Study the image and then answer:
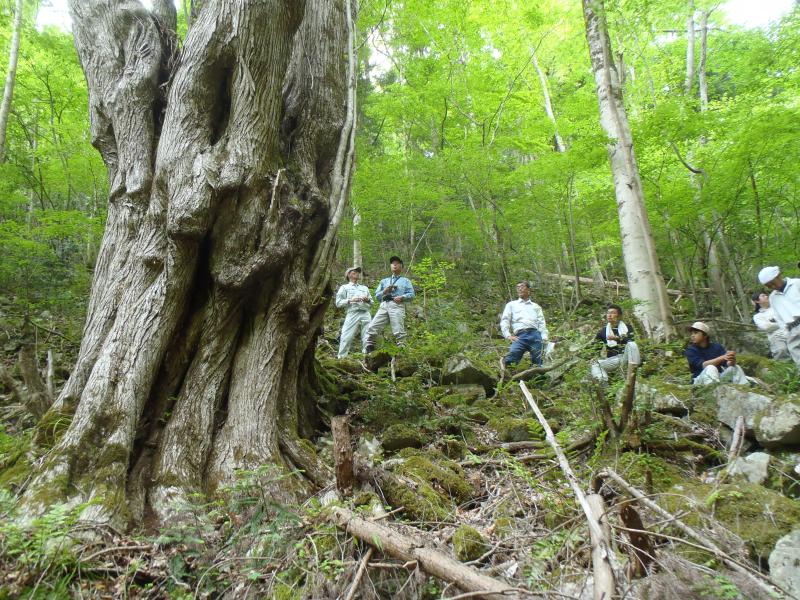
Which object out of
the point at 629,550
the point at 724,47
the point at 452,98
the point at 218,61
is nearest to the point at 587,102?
the point at 452,98

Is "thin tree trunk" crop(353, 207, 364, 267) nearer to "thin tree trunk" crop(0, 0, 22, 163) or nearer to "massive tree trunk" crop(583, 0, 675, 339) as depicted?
"massive tree trunk" crop(583, 0, 675, 339)

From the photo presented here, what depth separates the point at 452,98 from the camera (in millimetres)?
13711

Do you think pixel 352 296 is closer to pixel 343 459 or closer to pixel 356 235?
pixel 356 235

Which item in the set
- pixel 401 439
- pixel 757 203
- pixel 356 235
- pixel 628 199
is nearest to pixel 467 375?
pixel 401 439

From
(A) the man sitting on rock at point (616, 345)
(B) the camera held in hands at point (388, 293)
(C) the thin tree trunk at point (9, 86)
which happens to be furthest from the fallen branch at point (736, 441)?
(C) the thin tree trunk at point (9, 86)

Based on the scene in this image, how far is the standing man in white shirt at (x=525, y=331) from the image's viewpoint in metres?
6.71

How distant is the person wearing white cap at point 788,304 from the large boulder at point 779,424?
178 cm

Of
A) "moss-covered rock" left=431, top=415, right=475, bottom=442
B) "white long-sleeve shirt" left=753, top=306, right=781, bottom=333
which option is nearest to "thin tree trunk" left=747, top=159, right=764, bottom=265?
"white long-sleeve shirt" left=753, top=306, right=781, bottom=333

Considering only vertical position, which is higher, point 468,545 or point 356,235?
point 356,235

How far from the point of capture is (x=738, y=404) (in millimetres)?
3809

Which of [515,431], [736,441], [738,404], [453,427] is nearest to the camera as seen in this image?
[736,441]

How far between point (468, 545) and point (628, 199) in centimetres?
698

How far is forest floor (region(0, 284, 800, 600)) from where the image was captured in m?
2.01

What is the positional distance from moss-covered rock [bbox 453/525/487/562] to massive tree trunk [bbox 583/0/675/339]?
5.73 meters
